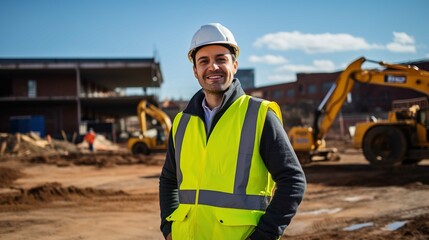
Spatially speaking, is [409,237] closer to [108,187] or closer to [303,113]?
[108,187]

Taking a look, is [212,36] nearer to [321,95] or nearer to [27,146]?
[27,146]

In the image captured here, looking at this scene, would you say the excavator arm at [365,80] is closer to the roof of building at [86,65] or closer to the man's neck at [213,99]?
Answer: the man's neck at [213,99]

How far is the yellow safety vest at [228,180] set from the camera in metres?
2.31

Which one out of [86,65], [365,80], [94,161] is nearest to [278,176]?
[365,80]

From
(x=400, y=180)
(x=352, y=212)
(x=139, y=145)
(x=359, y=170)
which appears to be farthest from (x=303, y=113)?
(x=352, y=212)

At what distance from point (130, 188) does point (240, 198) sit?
34.4 feet

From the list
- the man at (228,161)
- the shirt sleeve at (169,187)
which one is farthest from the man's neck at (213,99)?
the shirt sleeve at (169,187)

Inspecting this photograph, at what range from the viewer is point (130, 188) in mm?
12367

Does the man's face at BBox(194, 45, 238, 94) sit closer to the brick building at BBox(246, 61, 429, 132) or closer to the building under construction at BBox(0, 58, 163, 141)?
the building under construction at BBox(0, 58, 163, 141)

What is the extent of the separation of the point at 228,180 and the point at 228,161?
0.34 feet

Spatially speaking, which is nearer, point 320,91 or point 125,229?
point 125,229

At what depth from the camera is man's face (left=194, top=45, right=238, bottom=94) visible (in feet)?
8.36

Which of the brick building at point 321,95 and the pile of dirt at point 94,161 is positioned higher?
the brick building at point 321,95

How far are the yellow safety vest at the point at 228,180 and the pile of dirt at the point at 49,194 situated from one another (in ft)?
27.5
